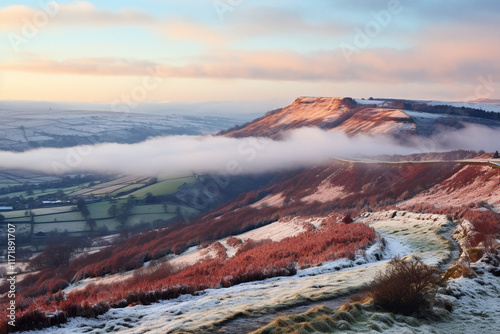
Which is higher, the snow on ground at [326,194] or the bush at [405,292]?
the bush at [405,292]

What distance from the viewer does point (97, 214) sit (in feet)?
386

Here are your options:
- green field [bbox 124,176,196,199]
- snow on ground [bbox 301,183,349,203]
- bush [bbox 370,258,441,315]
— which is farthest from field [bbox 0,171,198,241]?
bush [bbox 370,258,441,315]

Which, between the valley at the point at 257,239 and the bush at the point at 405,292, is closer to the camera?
the bush at the point at 405,292

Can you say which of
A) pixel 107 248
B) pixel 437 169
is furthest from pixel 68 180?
pixel 437 169

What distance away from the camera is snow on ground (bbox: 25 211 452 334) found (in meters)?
18.4

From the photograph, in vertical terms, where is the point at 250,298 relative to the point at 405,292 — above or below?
below

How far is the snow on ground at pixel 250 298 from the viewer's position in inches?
723

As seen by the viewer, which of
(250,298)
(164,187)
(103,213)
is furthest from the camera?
(164,187)

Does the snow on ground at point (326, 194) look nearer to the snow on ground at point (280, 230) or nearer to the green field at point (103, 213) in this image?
the snow on ground at point (280, 230)

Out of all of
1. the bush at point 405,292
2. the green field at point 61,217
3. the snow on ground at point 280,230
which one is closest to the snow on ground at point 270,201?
the snow on ground at point 280,230

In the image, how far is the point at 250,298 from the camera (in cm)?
2300

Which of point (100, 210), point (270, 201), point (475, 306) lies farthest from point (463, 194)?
point (100, 210)

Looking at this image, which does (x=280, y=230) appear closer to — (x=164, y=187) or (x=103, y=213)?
(x=103, y=213)

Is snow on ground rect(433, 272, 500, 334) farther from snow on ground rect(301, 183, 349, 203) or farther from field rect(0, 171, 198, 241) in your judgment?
field rect(0, 171, 198, 241)
